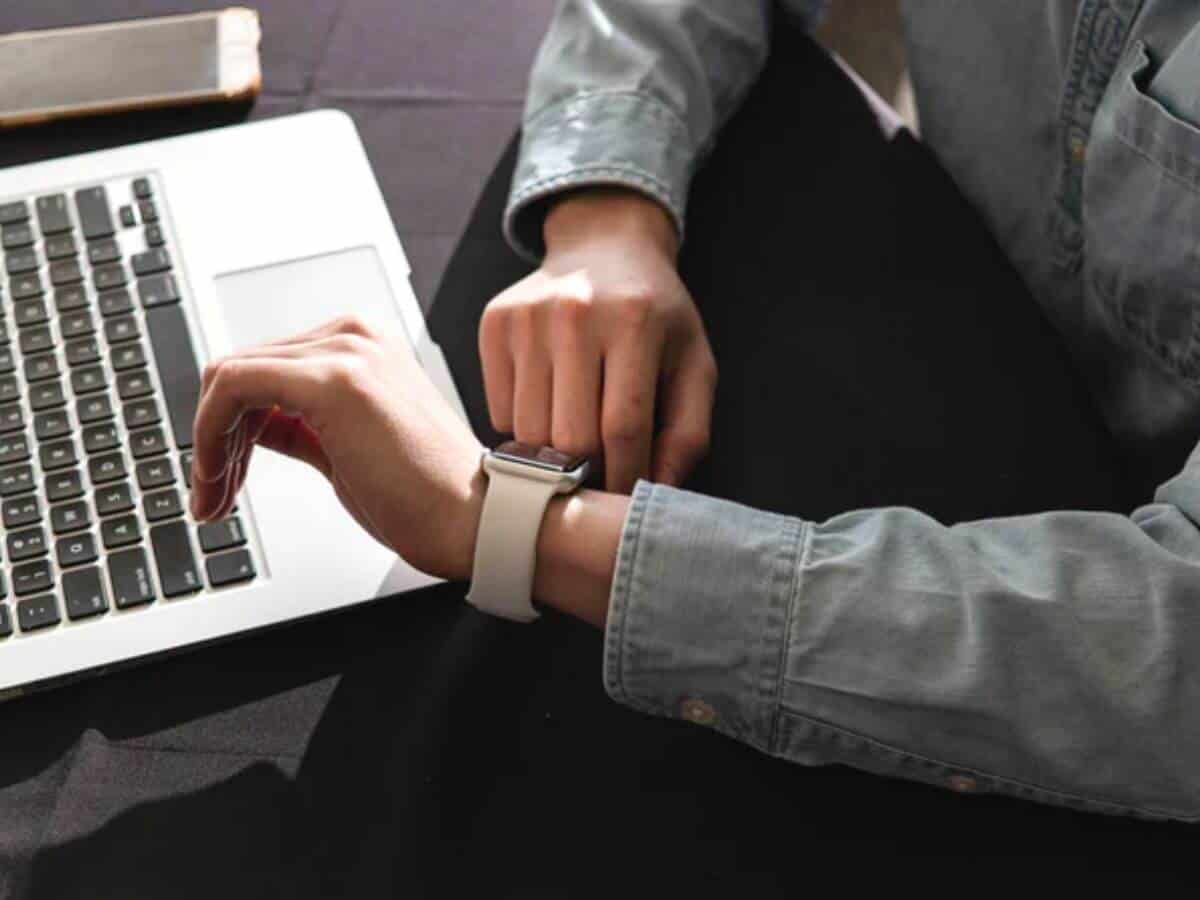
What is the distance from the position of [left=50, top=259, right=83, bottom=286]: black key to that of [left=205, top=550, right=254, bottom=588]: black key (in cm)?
19

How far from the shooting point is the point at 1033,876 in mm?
482

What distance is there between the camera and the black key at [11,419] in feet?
1.93

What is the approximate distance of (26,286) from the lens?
Result: 0.64 metres

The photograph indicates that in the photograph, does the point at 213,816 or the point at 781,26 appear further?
the point at 781,26

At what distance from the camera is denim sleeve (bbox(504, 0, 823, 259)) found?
68 cm

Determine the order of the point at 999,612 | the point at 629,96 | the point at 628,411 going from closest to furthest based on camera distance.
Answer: the point at 999,612 → the point at 628,411 → the point at 629,96

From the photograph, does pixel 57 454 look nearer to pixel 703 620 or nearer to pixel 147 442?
pixel 147 442

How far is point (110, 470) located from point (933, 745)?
377mm

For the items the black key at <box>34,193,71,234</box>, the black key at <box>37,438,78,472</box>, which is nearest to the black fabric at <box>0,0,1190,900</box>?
the black key at <box>37,438,78,472</box>

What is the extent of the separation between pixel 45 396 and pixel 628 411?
0.91 ft

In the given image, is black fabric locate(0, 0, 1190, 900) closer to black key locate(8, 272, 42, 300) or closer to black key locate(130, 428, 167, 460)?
black key locate(130, 428, 167, 460)

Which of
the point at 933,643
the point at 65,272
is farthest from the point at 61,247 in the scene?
the point at 933,643

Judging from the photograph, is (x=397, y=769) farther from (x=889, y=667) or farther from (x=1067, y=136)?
(x=1067, y=136)

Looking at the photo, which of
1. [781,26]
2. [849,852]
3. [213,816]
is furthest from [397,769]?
[781,26]
